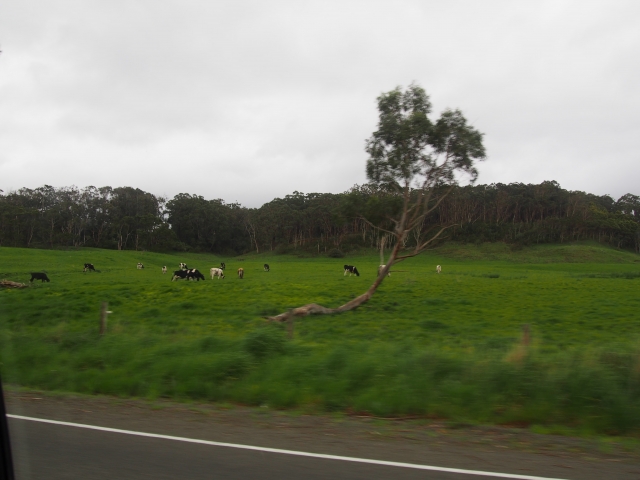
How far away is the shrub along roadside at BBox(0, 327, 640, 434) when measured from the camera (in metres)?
8.65

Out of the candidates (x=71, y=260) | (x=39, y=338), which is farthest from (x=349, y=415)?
(x=71, y=260)

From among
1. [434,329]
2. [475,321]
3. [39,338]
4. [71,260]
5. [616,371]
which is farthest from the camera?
[71,260]

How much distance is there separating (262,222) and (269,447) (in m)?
111

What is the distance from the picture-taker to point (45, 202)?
12938cm

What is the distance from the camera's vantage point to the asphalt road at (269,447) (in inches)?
234

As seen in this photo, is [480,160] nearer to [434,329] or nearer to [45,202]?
[434,329]

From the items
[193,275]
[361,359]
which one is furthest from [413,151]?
[193,275]

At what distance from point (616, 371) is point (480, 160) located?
17.5 metres

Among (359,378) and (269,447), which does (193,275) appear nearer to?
(359,378)

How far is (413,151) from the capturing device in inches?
1017

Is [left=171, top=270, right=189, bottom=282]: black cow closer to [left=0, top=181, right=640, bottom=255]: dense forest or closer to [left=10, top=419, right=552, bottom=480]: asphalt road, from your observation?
[left=10, top=419, right=552, bottom=480]: asphalt road

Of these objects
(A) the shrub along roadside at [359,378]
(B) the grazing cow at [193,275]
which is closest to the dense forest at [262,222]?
(B) the grazing cow at [193,275]

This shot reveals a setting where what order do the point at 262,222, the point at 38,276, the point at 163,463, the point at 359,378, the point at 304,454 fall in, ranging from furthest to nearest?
the point at 262,222, the point at 38,276, the point at 359,378, the point at 304,454, the point at 163,463

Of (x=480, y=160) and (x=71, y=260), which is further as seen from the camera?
(x=71, y=260)
